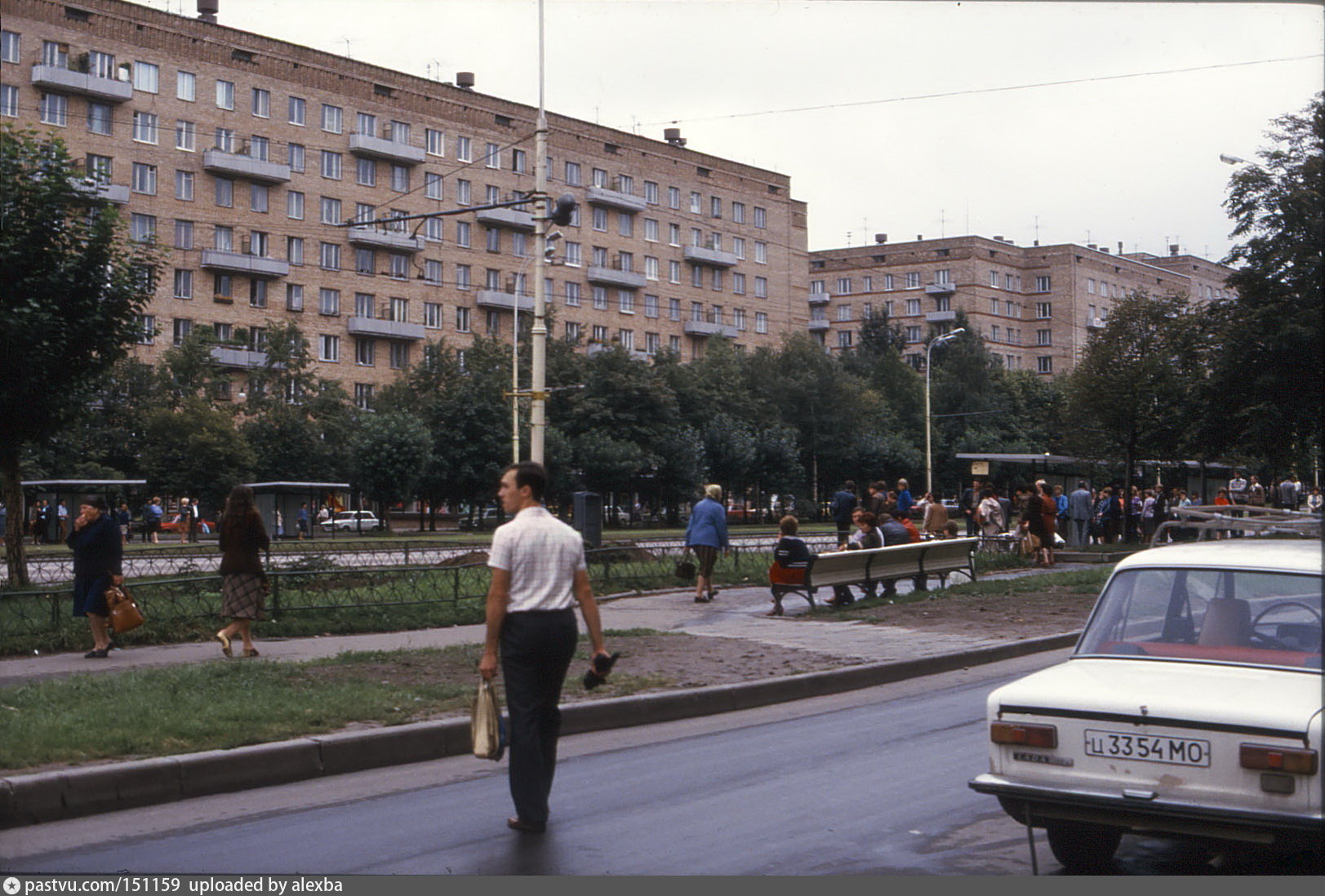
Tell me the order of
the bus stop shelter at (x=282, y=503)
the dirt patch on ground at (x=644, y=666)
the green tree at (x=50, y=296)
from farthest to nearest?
the bus stop shelter at (x=282, y=503), the green tree at (x=50, y=296), the dirt patch on ground at (x=644, y=666)

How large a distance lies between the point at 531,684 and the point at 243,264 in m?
66.5

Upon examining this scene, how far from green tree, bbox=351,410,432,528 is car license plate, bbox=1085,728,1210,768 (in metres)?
53.8

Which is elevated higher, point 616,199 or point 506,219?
point 616,199

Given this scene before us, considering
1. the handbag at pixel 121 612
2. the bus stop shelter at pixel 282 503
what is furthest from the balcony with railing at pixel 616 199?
the handbag at pixel 121 612

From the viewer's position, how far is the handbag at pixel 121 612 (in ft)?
42.1

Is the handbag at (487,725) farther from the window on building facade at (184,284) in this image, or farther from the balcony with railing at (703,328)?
the balcony with railing at (703,328)

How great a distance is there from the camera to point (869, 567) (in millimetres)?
18766

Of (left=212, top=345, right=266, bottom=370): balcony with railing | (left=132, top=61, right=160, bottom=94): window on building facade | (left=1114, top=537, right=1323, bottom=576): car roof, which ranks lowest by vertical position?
(left=1114, top=537, right=1323, bottom=576): car roof

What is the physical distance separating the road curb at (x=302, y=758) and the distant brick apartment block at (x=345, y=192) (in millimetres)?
52322

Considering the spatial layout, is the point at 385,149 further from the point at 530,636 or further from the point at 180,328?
the point at 530,636

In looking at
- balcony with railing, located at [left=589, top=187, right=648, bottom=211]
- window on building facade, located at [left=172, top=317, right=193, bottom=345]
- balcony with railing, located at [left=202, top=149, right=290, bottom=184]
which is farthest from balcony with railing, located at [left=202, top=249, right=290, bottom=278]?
balcony with railing, located at [left=589, top=187, right=648, bottom=211]

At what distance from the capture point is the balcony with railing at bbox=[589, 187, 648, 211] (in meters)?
82.9

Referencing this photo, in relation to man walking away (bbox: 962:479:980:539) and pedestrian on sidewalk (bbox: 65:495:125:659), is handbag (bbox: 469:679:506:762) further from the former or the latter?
man walking away (bbox: 962:479:980:539)

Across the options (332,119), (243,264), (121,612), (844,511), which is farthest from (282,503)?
(121,612)
